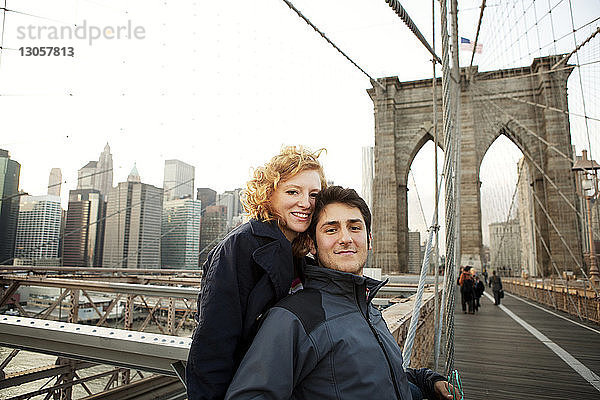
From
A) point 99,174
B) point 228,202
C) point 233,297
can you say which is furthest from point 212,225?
point 233,297

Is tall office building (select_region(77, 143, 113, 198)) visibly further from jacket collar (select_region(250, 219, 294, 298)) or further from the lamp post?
the lamp post

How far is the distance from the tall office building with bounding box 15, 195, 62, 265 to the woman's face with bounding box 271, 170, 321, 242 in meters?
7.41

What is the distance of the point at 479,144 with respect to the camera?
2117cm

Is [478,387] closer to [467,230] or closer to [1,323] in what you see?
[1,323]

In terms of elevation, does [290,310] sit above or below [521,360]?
above

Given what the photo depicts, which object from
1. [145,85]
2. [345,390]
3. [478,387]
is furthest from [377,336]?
[145,85]

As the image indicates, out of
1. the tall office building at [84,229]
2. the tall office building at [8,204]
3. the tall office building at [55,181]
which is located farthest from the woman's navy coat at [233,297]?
the tall office building at [55,181]

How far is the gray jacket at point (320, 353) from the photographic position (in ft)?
2.57

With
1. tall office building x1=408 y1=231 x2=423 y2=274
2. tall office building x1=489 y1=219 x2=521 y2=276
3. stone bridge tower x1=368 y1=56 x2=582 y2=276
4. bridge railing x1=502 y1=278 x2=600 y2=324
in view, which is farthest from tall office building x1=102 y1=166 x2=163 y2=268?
tall office building x1=489 y1=219 x2=521 y2=276

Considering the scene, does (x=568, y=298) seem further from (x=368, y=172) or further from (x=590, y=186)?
(x=368, y=172)

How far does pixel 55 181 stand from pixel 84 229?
1.13m

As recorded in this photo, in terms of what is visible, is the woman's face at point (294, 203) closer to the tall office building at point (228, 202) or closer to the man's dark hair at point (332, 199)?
the man's dark hair at point (332, 199)

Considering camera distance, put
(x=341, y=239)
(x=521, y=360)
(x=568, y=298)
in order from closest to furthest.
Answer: (x=341, y=239), (x=521, y=360), (x=568, y=298)

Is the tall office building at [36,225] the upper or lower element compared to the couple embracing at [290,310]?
upper
